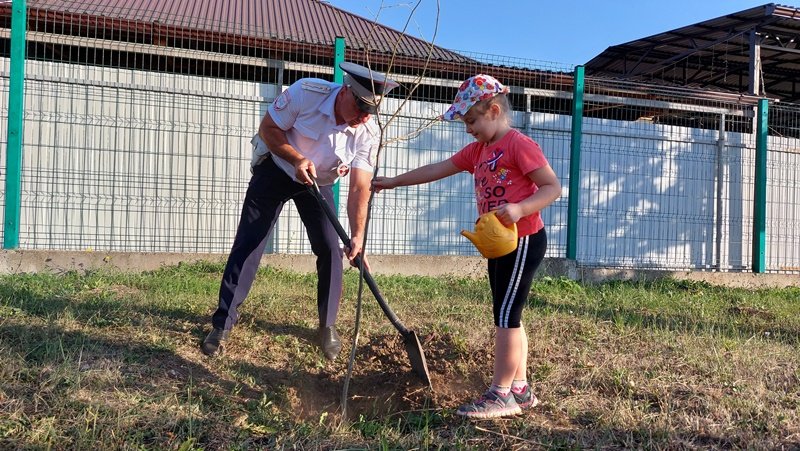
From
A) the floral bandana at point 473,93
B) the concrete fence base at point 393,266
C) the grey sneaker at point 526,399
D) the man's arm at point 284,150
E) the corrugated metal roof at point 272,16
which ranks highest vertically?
the corrugated metal roof at point 272,16

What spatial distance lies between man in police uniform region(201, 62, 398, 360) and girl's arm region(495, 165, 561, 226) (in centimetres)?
109

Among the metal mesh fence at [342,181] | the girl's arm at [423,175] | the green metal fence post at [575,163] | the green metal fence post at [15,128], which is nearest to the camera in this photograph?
the girl's arm at [423,175]

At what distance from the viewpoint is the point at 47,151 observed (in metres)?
6.69

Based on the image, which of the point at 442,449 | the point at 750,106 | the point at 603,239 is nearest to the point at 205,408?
the point at 442,449

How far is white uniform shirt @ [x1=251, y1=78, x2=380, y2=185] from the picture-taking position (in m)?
3.53

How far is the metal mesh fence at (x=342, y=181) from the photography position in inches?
265

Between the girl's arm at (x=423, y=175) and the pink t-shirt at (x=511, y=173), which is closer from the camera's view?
the pink t-shirt at (x=511, y=173)

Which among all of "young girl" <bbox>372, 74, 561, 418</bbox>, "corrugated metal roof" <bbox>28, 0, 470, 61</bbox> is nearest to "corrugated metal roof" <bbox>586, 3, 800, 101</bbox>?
"corrugated metal roof" <bbox>28, 0, 470, 61</bbox>

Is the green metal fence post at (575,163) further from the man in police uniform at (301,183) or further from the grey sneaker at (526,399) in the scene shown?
the grey sneaker at (526,399)

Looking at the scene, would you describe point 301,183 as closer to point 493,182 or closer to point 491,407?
point 493,182

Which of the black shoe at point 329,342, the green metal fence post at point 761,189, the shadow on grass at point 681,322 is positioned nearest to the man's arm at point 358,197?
the black shoe at point 329,342

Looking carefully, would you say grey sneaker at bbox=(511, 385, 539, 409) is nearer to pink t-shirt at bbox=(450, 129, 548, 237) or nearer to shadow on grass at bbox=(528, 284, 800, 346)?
pink t-shirt at bbox=(450, 129, 548, 237)

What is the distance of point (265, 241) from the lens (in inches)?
144

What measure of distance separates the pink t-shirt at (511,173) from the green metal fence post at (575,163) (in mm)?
4987
